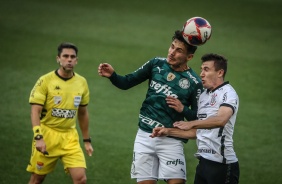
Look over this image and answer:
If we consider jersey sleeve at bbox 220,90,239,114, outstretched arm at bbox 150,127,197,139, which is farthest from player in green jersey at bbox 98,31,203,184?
jersey sleeve at bbox 220,90,239,114

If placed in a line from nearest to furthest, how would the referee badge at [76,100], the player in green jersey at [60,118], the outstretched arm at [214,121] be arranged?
the outstretched arm at [214,121] < the player in green jersey at [60,118] < the referee badge at [76,100]

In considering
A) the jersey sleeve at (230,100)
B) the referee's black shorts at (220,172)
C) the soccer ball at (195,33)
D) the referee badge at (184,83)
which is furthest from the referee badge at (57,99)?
the jersey sleeve at (230,100)

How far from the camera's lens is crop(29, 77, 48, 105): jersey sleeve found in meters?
9.19

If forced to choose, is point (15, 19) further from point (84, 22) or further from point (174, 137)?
point (174, 137)

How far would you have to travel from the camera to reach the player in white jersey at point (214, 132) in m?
8.00

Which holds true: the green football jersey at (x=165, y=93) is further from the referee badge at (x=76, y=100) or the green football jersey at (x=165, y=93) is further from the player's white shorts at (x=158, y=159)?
the referee badge at (x=76, y=100)

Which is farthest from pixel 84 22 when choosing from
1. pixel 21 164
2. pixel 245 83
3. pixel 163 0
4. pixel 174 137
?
pixel 174 137

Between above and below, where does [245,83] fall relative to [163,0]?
below

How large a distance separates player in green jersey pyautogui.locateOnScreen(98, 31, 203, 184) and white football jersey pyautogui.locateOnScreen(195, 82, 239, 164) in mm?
336

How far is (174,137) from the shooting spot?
848 cm

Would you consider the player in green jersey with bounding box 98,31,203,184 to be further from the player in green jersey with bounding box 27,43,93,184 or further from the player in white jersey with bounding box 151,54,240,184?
the player in green jersey with bounding box 27,43,93,184

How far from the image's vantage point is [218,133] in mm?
8008

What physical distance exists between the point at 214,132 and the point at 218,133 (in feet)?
0.19

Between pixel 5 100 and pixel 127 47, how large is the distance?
5.73m
